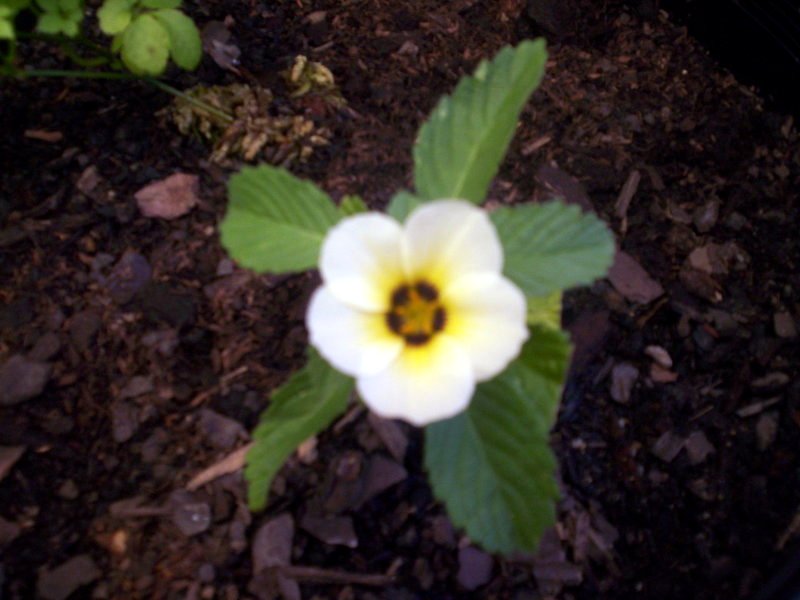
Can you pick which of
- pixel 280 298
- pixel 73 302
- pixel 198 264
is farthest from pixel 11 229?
pixel 280 298

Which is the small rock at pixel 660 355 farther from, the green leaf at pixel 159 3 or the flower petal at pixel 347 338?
the green leaf at pixel 159 3

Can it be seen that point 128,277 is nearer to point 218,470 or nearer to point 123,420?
point 123,420

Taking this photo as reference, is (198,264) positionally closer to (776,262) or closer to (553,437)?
(553,437)

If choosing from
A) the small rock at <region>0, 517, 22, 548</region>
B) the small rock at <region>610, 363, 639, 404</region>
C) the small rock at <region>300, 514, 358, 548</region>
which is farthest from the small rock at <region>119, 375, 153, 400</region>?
the small rock at <region>610, 363, 639, 404</region>

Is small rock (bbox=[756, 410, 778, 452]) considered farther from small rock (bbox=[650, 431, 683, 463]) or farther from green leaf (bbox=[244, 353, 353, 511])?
green leaf (bbox=[244, 353, 353, 511])

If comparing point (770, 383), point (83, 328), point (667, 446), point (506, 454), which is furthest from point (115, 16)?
point (770, 383)

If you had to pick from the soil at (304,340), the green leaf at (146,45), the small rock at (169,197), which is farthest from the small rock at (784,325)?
the green leaf at (146,45)
